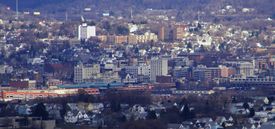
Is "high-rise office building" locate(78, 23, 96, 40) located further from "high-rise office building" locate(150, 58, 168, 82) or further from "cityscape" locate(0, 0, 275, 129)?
"high-rise office building" locate(150, 58, 168, 82)

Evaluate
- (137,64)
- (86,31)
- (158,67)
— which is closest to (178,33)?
(86,31)

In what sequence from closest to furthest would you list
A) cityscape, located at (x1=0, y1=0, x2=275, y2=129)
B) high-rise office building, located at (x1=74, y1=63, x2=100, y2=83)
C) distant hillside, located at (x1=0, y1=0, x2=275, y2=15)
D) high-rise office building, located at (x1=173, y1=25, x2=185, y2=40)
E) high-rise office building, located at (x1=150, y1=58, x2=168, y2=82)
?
cityscape, located at (x1=0, y1=0, x2=275, y2=129) → high-rise office building, located at (x1=74, y1=63, x2=100, y2=83) → high-rise office building, located at (x1=150, y1=58, x2=168, y2=82) → high-rise office building, located at (x1=173, y1=25, x2=185, y2=40) → distant hillside, located at (x1=0, y1=0, x2=275, y2=15)

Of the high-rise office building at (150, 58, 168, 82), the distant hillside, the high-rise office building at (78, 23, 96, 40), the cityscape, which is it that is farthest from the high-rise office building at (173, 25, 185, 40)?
the distant hillside

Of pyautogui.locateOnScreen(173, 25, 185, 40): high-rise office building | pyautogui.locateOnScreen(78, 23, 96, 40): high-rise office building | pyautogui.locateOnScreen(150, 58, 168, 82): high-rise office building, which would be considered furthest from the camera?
pyautogui.locateOnScreen(78, 23, 96, 40): high-rise office building

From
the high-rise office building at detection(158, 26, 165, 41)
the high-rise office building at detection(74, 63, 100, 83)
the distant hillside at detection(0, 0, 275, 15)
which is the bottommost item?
the high-rise office building at detection(74, 63, 100, 83)

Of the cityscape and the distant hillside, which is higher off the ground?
the distant hillside

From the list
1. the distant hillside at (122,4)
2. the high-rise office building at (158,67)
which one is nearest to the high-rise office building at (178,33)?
the high-rise office building at (158,67)

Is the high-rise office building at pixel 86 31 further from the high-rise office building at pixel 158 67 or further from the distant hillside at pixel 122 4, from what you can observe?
the distant hillside at pixel 122 4

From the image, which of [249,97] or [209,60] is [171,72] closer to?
[209,60]

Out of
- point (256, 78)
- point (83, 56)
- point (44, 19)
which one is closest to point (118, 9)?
point (44, 19)

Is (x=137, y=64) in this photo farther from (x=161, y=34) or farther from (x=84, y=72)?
(x=161, y=34)
